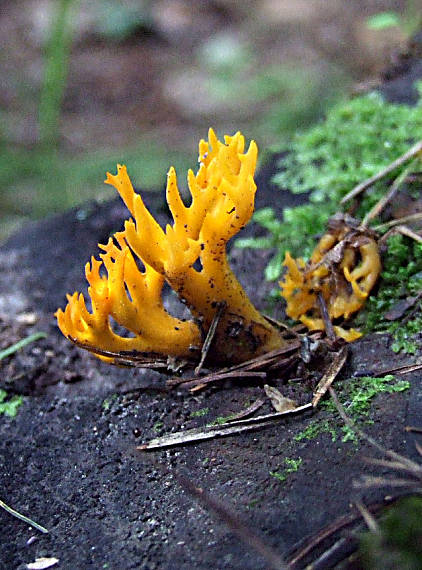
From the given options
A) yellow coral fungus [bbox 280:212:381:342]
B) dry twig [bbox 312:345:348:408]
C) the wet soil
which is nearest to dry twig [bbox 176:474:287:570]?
the wet soil

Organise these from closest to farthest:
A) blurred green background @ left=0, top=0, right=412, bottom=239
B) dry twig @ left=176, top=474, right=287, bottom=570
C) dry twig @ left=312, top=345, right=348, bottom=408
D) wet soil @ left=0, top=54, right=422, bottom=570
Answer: dry twig @ left=176, top=474, right=287, bottom=570 < wet soil @ left=0, top=54, right=422, bottom=570 < dry twig @ left=312, top=345, right=348, bottom=408 < blurred green background @ left=0, top=0, right=412, bottom=239

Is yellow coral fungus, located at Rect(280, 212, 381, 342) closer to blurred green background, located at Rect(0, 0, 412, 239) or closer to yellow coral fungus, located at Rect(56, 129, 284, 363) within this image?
yellow coral fungus, located at Rect(56, 129, 284, 363)

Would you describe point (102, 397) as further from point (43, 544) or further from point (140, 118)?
point (140, 118)

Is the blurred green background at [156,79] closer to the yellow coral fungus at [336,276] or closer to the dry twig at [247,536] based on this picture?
the yellow coral fungus at [336,276]

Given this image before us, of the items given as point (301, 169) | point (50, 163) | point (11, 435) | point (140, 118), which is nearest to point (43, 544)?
point (11, 435)

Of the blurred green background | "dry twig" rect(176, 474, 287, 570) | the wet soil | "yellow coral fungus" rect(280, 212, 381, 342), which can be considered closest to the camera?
"dry twig" rect(176, 474, 287, 570)

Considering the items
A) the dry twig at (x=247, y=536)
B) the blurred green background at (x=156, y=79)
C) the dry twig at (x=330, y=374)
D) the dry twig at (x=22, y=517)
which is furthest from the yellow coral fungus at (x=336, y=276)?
the blurred green background at (x=156, y=79)
